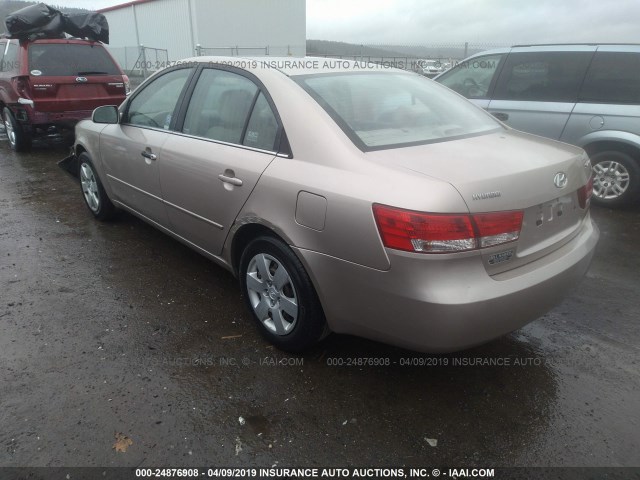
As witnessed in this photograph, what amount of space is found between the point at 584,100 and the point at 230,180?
175 inches

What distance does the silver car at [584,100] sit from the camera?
16.7ft

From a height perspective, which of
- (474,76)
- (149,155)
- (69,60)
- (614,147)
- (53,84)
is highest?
(69,60)

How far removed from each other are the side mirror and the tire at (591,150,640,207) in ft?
16.1

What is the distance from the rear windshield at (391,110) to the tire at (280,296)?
0.72 m

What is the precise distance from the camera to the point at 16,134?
26.7 ft

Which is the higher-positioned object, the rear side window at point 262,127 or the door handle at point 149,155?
the rear side window at point 262,127

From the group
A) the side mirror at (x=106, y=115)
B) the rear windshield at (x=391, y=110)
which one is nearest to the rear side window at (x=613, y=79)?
the rear windshield at (x=391, y=110)

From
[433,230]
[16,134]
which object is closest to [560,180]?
[433,230]

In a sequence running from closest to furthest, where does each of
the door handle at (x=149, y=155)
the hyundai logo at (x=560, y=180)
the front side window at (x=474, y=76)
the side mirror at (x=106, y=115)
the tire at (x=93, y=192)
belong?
the hyundai logo at (x=560, y=180), the door handle at (x=149, y=155), the side mirror at (x=106, y=115), the tire at (x=93, y=192), the front side window at (x=474, y=76)

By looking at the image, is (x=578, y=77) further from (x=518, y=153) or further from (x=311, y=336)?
(x=311, y=336)

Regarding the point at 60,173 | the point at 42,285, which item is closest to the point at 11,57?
the point at 60,173

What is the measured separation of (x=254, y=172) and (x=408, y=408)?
147 centimetres

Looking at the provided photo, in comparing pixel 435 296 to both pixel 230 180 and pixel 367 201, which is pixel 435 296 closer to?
pixel 367 201

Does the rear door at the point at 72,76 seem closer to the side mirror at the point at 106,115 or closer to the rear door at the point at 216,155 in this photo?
the side mirror at the point at 106,115
